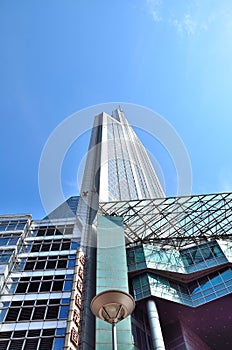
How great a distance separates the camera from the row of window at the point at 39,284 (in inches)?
1134

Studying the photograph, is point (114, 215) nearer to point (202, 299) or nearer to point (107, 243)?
point (107, 243)

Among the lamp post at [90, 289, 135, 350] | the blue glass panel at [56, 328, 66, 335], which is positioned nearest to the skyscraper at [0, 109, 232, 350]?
the blue glass panel at [56, 328, 66, 335]

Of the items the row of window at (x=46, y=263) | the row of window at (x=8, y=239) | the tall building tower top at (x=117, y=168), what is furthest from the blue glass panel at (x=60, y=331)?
the tall building tower top at (x=117, y=168)

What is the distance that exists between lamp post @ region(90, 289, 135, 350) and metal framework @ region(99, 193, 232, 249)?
89.8 ft

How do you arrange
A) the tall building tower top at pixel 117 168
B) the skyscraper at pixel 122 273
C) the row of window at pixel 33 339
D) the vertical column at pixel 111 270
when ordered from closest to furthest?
1. the vertical column at pixel 111 270
2. the row of window at pixel 33 339
3. the skyscraper at pixel 122 273
4. the tall building tower top at pixel 117 168

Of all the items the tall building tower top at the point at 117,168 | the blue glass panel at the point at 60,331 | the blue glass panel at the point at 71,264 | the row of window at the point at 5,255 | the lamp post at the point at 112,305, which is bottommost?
the lamp post at the point at 112,305

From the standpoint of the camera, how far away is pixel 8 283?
29.6 m

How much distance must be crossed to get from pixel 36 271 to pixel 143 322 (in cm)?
1345

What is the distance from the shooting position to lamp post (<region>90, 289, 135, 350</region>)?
35.5 feet

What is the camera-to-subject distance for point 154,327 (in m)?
27.9

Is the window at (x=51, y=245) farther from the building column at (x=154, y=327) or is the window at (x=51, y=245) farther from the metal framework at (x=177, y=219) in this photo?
the building column at (x=154, y=327)

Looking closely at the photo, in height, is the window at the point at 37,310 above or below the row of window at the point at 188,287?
below

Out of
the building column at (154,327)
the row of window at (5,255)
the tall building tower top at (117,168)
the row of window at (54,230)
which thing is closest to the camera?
the building column at (154,327)

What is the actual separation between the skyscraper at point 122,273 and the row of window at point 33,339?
87mm
